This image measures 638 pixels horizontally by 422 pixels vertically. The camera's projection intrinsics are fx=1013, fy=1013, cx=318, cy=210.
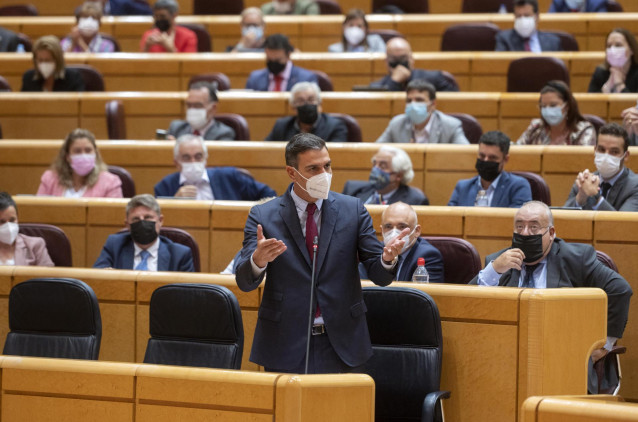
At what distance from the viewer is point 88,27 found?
5824 millimetres

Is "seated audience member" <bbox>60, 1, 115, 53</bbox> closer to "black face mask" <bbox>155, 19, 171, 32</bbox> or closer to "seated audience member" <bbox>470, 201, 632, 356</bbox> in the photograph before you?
"black face mask" <bbox>155, 19, 171, 32</bbox>

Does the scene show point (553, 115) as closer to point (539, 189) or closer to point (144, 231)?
point (539, 189)

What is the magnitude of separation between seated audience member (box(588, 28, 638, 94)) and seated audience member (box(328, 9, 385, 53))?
4.24 ft

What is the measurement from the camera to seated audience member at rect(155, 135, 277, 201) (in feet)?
13.1

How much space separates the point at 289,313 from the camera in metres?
2.26

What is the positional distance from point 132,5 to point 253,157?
109 inches

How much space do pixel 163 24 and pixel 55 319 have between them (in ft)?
11.1

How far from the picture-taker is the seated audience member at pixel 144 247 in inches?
131

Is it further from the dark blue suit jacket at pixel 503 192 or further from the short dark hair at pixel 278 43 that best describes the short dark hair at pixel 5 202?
the short dark hair at pixel 278 43

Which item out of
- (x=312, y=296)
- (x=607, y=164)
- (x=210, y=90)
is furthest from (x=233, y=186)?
(x=312, y=296)

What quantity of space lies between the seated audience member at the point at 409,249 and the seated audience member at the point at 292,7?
349 centimetres

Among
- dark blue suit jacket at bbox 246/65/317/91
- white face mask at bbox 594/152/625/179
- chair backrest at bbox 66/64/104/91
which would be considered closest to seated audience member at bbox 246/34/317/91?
dark blue suit jacket at bbox 246/65/317/91

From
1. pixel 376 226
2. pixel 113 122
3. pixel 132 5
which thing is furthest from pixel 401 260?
pixel 132 5

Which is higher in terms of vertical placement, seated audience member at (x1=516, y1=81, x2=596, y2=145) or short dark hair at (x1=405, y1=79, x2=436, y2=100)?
short dark hair at (x1=405, y1=79, x2=436, y2=100)
